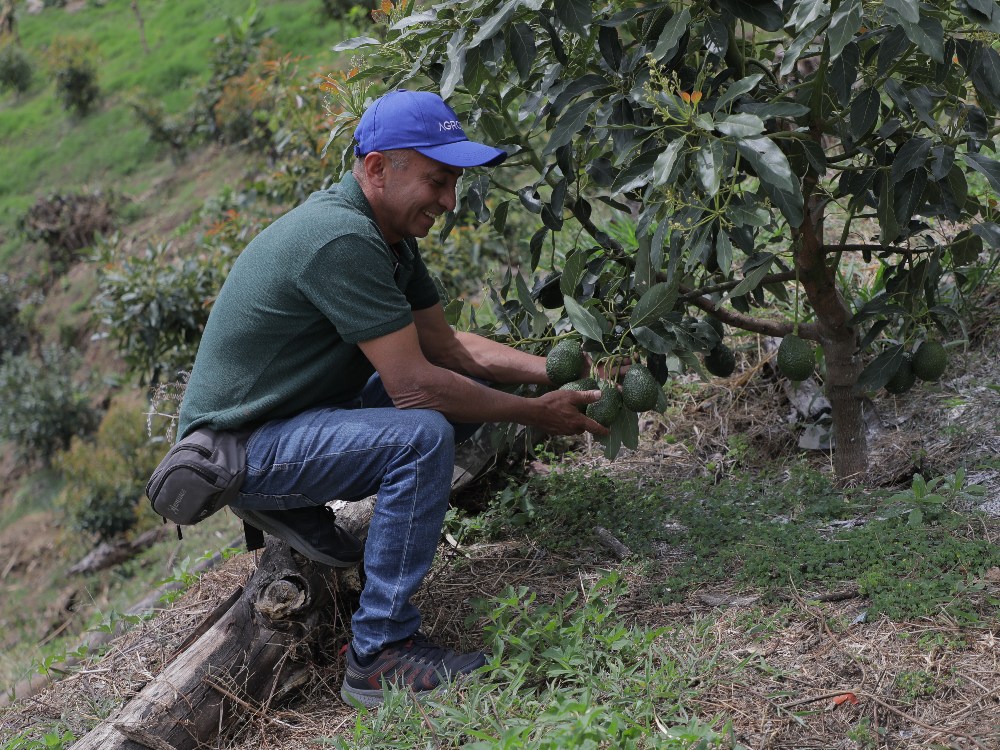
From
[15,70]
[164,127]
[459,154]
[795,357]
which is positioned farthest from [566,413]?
[15,70]

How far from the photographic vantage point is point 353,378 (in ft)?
9.82

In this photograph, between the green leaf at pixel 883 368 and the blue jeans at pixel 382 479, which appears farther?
the green leaf at pixel 883 368

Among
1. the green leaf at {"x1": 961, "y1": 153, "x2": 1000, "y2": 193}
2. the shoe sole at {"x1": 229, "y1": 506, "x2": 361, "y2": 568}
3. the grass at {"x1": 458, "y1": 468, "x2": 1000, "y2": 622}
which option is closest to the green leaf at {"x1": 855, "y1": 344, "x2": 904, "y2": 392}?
the grass at {"x1": 458, "y1": 468, "x2": 1000, "y2": 622}

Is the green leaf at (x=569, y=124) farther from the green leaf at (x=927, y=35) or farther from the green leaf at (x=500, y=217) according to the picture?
the green leaf at (x=927, y=35)

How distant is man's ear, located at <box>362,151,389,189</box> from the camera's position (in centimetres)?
279

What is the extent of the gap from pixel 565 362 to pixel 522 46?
0.93 meters

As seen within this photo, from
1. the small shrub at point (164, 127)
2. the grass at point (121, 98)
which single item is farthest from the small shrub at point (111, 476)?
the small shrub at point (164, 127)

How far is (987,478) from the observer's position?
3.10m

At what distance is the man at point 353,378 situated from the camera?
8.84 feet

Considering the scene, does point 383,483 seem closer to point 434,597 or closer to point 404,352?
point 404,352

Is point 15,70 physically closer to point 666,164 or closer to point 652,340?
point 652,340

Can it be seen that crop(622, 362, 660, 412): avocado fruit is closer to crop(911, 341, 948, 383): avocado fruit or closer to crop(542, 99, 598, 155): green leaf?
crop(542, 99, 598, 155): green leaf

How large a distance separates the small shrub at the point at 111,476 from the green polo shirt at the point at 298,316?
555 cm

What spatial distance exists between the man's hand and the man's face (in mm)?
634
